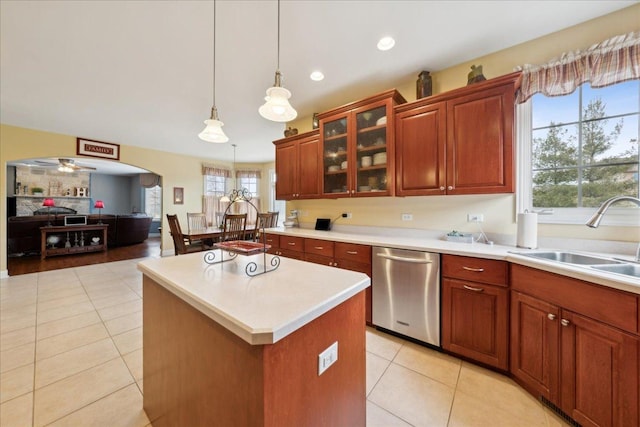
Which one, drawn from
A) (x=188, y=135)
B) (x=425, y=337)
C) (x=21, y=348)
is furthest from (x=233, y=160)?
(x=425, y=337)

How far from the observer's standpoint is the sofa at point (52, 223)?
18.0 feet

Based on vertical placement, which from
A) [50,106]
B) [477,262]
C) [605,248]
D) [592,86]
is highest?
[50,106]

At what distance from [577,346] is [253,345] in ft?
5.76

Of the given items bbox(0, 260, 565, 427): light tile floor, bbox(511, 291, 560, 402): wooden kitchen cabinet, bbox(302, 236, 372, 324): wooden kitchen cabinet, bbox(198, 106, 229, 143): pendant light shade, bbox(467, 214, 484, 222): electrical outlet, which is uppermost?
bbox(198, 106, 229, 143): pendant light shade

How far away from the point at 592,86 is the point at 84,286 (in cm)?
633

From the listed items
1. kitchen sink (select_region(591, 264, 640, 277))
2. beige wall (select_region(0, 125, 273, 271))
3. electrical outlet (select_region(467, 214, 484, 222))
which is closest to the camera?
kitchen sink (select_region(591, 264, 640, 277))

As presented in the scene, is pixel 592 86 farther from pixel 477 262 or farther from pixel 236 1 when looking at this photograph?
pixel 236 1

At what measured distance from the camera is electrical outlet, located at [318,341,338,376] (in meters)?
0.89

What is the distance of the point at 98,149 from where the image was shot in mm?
4750

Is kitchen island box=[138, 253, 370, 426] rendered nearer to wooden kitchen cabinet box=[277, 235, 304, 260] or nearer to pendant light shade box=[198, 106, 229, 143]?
pendant light shade box=[198, 106, 229, 143]

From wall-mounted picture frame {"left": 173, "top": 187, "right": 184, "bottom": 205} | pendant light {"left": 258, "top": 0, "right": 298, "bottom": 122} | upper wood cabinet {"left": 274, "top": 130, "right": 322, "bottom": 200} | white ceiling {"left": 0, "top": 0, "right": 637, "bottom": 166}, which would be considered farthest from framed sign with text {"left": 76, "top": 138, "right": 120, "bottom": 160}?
pendant light {"left": 258, "top": 0, "right": 298, "bottom": 122}

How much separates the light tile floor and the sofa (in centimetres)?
439

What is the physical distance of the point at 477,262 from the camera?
1.79 m

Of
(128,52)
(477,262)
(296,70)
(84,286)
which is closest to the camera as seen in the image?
(477,262)
